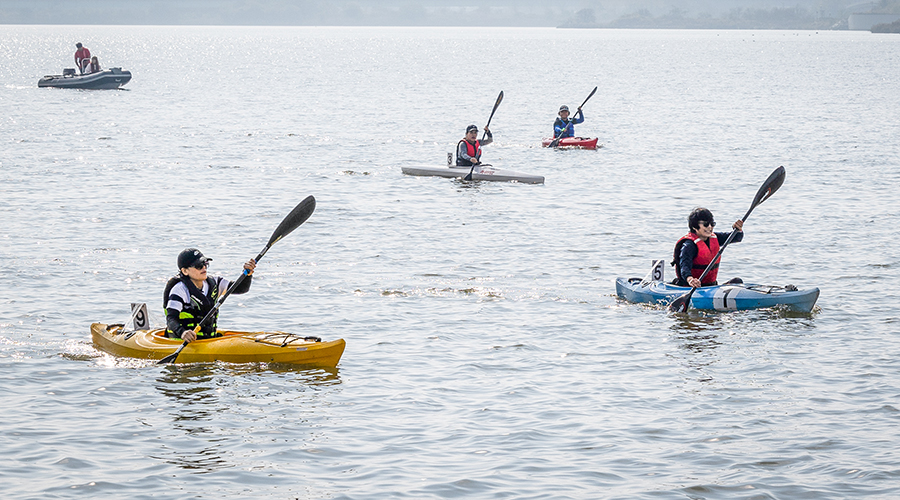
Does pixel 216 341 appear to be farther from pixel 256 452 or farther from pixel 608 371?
pixel 608 371

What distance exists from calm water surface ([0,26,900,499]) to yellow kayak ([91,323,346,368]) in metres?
0.19

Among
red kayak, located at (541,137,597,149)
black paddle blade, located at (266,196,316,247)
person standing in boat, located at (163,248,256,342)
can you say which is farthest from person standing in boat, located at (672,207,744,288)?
red kayak, located at (541,137,597,149)

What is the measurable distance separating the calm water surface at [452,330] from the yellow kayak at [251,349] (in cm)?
19

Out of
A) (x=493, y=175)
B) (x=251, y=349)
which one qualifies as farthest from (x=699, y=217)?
(x=493, y=175)

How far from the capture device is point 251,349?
12.9 meters

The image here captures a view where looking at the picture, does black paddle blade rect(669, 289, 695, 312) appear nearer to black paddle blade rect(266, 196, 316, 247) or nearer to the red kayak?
black paddle blade rect(266, 196, 316, 247)

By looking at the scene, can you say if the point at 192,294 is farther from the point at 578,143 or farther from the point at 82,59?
the point at 82,59

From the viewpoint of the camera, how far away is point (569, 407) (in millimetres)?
12070

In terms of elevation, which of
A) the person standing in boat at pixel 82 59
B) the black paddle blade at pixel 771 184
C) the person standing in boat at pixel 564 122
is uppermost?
the person standing in boat at pixel 82 59

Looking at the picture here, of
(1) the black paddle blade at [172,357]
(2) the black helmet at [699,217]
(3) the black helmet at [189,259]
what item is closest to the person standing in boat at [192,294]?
(3) the black helmet at [189,259]

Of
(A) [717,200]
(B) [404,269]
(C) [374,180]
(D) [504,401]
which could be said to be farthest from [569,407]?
(C) [374,180]

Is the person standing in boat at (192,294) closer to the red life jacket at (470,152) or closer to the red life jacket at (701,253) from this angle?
the red life jacket at (701,253)

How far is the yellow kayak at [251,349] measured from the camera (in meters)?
12.8

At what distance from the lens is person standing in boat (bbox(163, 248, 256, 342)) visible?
41.5 ft
